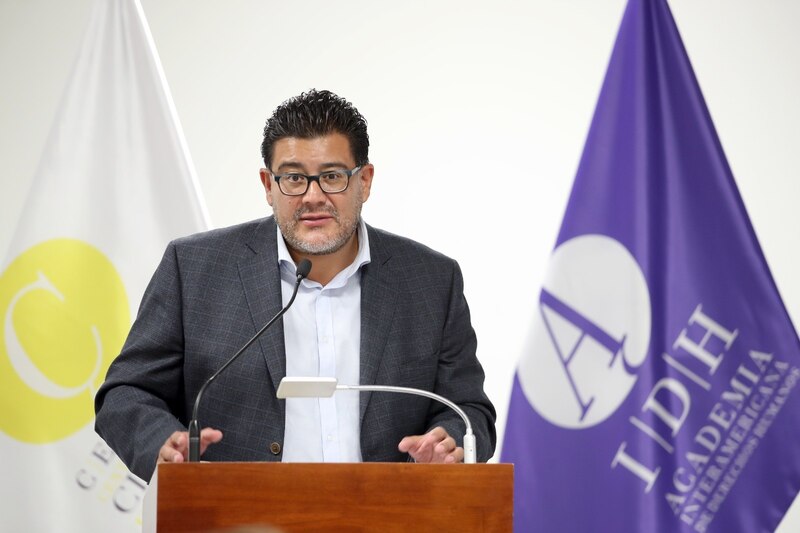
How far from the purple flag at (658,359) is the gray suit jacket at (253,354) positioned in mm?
769

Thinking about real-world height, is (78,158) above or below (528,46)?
below

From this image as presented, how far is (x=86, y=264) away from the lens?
3711 mm

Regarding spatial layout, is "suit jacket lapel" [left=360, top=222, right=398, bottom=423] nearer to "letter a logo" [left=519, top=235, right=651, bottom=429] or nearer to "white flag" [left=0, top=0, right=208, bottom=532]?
"letter a logo" [left=519, top=235, right=651, bottom=429]

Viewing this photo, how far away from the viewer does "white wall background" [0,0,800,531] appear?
164 inches

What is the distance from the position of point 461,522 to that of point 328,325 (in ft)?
3.51

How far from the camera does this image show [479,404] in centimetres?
284

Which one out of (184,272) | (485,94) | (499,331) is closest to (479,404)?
(184,272)

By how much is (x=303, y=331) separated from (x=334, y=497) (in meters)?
1.02

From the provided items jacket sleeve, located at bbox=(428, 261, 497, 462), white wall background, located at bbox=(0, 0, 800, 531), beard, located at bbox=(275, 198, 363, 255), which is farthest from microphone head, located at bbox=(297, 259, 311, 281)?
white wall background, located at bbox=(0, 0, 800, 531)

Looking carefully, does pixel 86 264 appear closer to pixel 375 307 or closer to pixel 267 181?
pixel 267 181

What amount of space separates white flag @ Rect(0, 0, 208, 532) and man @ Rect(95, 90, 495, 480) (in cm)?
99

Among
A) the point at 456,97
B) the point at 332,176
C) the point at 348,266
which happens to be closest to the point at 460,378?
the point at 348,266

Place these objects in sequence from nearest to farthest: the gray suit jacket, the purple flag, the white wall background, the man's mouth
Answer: the gray suit jacket, the man's mouth, the purple flag, the white wall background

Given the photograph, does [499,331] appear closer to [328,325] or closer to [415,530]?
[328,325]
